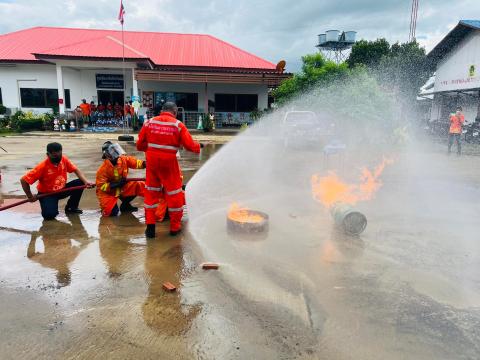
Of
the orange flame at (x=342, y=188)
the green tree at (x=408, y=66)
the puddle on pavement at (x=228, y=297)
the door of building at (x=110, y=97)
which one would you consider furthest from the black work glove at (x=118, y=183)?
the green tree at (x=408, y=66)

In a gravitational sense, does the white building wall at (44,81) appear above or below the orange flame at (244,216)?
above

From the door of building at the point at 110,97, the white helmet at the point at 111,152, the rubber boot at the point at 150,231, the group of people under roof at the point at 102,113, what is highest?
the door of building at the point at 110,97

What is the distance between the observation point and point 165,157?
4.70 meters

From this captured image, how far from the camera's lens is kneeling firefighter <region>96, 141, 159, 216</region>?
564cm

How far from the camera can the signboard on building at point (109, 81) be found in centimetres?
2416

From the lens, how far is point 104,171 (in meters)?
5.71

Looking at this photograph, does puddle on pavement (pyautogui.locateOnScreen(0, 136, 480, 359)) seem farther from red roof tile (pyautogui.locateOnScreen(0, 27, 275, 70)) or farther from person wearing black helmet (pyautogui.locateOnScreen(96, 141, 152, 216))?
red roof tile (pyautogui.locateOnScreen(0, 27, 275, 70))

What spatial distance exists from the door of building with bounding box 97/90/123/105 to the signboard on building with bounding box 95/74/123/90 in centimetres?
34

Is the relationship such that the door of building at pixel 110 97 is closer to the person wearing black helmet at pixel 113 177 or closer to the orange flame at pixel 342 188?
the orange flame at pixel 342 188

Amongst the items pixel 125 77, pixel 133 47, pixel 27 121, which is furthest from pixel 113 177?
pixel 133 47

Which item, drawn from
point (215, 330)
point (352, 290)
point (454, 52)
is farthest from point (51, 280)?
point (454, 52)

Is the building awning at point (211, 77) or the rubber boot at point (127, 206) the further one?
the building awning at point (211, 77)

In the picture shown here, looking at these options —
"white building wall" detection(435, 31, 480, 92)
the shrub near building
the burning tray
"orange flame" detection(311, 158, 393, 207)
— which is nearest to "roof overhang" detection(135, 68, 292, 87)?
the shrub near building

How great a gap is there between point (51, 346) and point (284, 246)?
2794 mm
